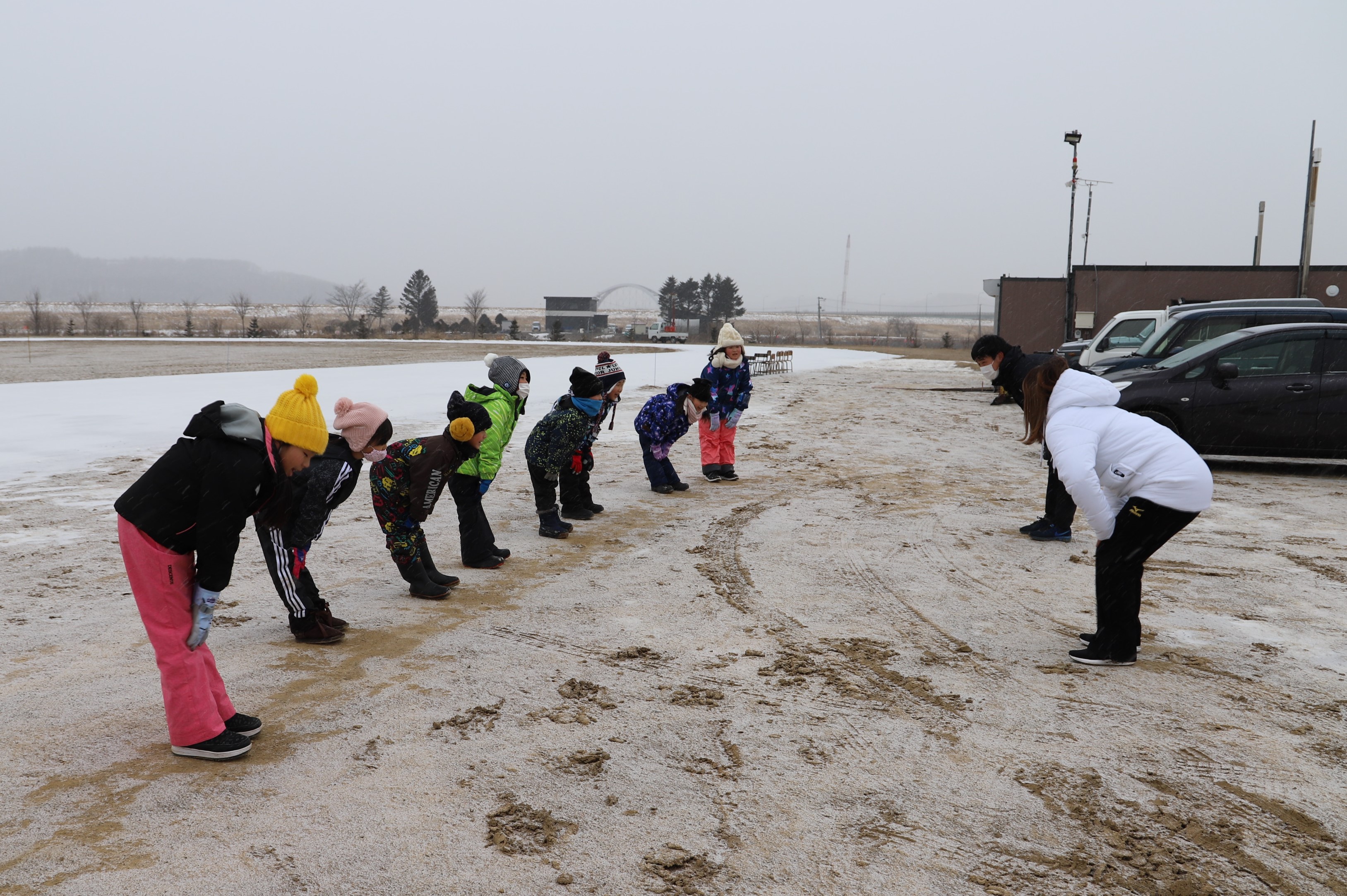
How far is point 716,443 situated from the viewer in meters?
9.34

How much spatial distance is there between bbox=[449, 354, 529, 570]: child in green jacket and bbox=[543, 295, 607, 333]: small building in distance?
302ft

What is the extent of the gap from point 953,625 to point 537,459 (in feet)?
11.2

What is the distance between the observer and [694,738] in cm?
343

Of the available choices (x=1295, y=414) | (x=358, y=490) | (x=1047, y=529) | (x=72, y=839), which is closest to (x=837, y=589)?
(x=1047, y=529)

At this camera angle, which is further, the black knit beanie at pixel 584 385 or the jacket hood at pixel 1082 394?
the black knit beanie at pixel 584 385

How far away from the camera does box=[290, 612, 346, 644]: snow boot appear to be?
4355 millimetres

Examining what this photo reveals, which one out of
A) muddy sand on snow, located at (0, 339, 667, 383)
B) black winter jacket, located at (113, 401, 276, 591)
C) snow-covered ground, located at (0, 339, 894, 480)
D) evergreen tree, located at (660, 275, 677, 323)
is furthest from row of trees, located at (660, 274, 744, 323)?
black winter jacket, located at (113, 401, 276, 591)

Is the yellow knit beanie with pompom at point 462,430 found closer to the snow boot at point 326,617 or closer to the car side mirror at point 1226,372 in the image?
the snow boot at point 326,617

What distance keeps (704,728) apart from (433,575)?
7.94 feet

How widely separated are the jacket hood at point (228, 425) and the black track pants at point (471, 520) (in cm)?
263

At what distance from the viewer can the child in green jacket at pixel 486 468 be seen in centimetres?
580

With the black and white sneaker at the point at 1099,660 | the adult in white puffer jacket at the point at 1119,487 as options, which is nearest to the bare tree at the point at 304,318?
the adult in white puffer jacket at the point at 1119,487

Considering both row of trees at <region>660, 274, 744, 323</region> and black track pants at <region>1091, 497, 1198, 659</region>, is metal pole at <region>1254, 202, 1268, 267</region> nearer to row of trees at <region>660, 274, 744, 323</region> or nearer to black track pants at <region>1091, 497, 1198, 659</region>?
black track pants at <region>1091, 497, 1198, 659</region>

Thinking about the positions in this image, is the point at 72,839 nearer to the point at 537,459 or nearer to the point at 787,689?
the point at 787,689
